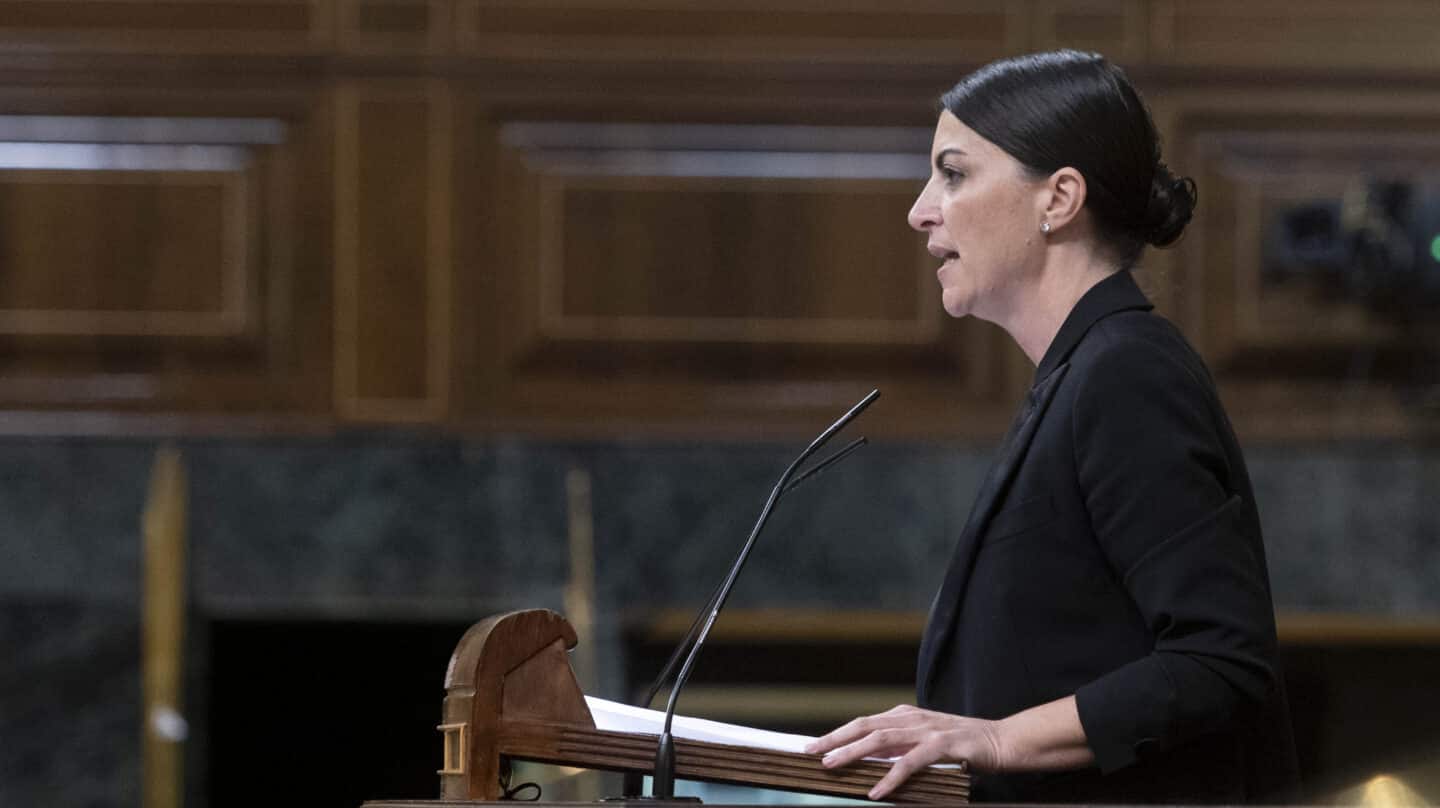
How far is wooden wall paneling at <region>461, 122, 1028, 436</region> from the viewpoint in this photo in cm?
302

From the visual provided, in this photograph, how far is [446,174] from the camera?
3.01 metres

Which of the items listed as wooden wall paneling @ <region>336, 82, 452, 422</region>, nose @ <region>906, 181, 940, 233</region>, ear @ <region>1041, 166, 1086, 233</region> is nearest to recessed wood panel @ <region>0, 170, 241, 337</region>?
wooden wall paneling @ <region>336, 82, 452, 422</region>

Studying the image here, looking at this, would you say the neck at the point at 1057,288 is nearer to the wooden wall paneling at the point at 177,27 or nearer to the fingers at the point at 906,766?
the fingers at the point at 906,766

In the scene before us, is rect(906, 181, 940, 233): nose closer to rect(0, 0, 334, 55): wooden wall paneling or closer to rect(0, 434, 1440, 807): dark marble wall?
rect(0, 434, 1440, 807): dark marble wall

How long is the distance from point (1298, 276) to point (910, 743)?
1958mm

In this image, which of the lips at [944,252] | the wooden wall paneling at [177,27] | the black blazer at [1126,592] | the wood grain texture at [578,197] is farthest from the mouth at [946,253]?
the wooden wall paneling at [177,27]

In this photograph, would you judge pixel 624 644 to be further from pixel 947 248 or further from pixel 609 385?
pixel 947 248

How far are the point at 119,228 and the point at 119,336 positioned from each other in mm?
163

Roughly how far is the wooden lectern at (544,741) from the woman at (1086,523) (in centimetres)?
2

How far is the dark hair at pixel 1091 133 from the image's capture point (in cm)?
146

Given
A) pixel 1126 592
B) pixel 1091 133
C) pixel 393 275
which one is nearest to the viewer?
pixel 1126 592

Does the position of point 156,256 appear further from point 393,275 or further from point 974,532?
point 974,532

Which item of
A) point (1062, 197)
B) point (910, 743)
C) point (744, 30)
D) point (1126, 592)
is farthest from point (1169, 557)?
point (744, 30)

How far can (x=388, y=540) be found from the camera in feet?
10.0
